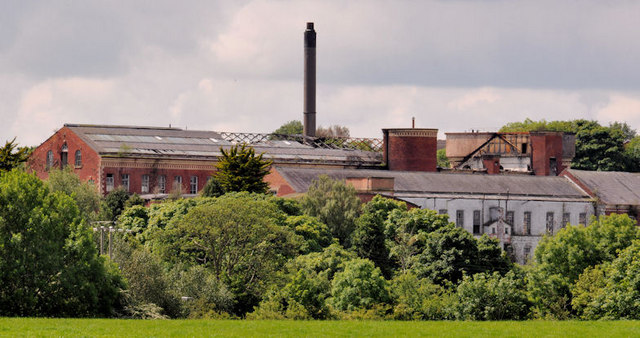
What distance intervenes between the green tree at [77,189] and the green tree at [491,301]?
31.2 meters

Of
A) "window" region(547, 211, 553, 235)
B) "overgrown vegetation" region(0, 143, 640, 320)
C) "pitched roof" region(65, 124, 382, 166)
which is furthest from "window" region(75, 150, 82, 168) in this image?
"window" region(547, 211, 553, 235)

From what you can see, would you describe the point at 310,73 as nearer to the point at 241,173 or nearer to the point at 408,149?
the point at 408,149

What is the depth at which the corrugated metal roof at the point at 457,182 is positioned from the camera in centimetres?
9481

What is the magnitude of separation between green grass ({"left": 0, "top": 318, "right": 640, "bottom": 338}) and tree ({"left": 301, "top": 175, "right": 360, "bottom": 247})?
3355 cm

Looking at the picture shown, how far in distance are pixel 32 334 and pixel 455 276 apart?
3819 cm

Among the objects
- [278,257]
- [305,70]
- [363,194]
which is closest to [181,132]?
[305,70]

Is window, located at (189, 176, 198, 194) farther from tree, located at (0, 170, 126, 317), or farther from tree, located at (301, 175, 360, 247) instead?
tree, located at (0, 170, 126, 317)

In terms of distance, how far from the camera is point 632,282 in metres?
63.2

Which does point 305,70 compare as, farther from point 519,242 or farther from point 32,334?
point 32,334

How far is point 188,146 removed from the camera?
106m

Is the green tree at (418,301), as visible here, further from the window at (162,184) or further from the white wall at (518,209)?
the window at (162,184)

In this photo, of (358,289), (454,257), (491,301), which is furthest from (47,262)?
(454,257)

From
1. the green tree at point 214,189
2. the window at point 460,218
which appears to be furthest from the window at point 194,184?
the window at point 460,218

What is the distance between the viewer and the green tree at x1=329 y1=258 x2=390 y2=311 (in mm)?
62750
